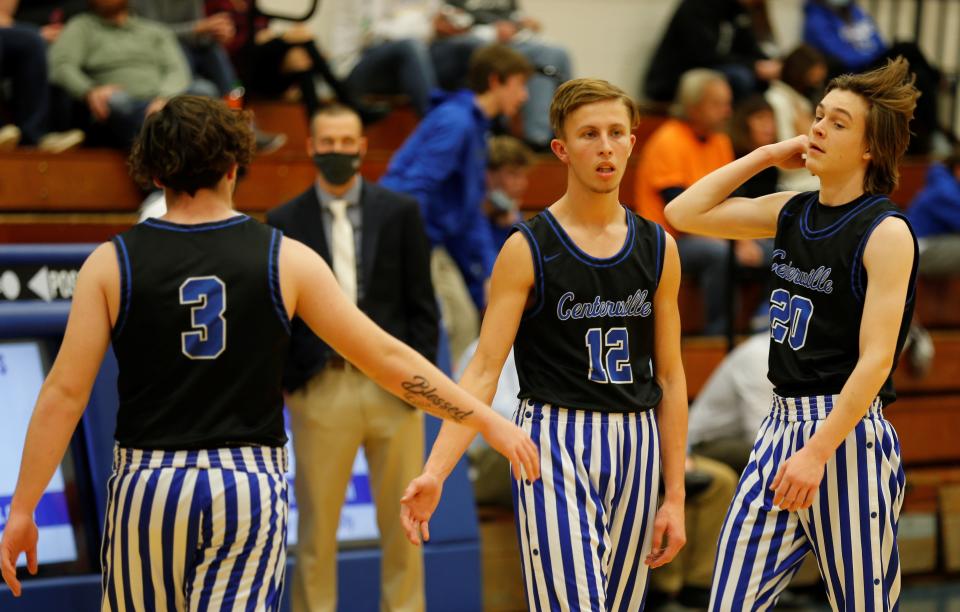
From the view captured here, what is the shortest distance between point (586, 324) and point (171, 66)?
16.8 ft

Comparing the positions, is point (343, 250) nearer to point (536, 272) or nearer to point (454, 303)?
point (454, 303)

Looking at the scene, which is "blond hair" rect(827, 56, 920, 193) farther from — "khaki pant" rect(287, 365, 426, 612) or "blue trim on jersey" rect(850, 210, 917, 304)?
"khaki pant" rect(287, 365, 426, 612)

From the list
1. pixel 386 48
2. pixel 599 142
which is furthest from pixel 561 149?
pixel 386 48

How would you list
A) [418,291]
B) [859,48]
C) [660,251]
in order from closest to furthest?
[660,251]
[418,291]
[859,48]

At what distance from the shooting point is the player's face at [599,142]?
3426 millimetres

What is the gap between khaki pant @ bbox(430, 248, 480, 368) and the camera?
22.3ft

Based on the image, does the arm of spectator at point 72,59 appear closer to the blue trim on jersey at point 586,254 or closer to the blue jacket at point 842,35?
the blue trim on jersey at point 586,254

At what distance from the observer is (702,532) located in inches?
245

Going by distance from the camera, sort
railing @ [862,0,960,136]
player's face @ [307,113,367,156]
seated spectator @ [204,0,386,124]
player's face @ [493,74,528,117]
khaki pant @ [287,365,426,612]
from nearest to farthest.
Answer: khaki pant @ [287,365,426,612] < player's face @ [307,113,367,156] < player's face @ [493,74,528,117] < seated spectator @ [204,0,386,124] < railing @ [862,0,960,136]

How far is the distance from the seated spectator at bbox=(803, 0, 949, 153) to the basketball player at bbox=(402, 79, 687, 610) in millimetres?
7184

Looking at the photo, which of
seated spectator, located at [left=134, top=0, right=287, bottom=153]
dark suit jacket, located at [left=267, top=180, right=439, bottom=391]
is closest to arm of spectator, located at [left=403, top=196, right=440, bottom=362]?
dark suit jacket, located at [left=267, top=180, right=439, bottom=391]

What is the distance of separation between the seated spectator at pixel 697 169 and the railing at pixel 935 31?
3.50m

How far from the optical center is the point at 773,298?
A: 12.0 feet

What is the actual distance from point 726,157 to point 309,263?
18.0 ft
